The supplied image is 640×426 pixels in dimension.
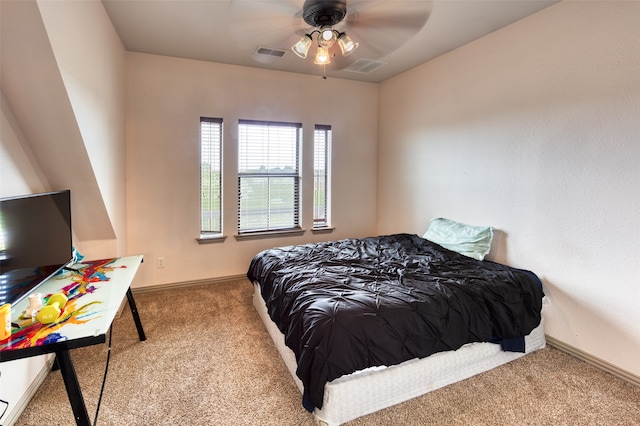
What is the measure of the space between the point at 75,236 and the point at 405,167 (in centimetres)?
358

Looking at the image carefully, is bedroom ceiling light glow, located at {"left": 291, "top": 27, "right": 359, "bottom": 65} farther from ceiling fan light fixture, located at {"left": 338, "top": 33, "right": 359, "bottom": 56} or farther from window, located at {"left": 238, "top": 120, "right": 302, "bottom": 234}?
window, located at {"left": 238, "top": 120, "right": 302, "bottom": 234}

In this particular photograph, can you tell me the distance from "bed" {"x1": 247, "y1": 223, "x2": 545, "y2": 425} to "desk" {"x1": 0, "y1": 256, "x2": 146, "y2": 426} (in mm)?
983

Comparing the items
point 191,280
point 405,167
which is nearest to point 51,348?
point 191,280

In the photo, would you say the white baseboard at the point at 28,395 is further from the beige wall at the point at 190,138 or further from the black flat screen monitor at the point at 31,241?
the beige wall at the point at 190,138

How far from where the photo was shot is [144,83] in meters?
3.37

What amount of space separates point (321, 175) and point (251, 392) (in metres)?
2.94

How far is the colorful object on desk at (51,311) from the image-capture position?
144cm

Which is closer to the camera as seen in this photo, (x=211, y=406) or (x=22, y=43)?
(x=22, y=43)

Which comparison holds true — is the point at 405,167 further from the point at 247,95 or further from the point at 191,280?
the point at 191,280

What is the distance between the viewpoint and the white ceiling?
1920 millimetres

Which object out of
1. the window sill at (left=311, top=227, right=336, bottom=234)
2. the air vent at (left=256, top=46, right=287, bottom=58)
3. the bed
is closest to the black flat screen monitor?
the bed

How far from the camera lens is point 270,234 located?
408 centimetres

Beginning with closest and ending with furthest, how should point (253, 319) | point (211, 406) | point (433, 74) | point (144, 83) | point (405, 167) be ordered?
1. point (211, 406)
2. point (253, 319)
3. point (144, 83)
4. point (433, 74)
5. point (405, 167)

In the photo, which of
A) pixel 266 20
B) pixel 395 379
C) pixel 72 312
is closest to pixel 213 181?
pixel 266 20
